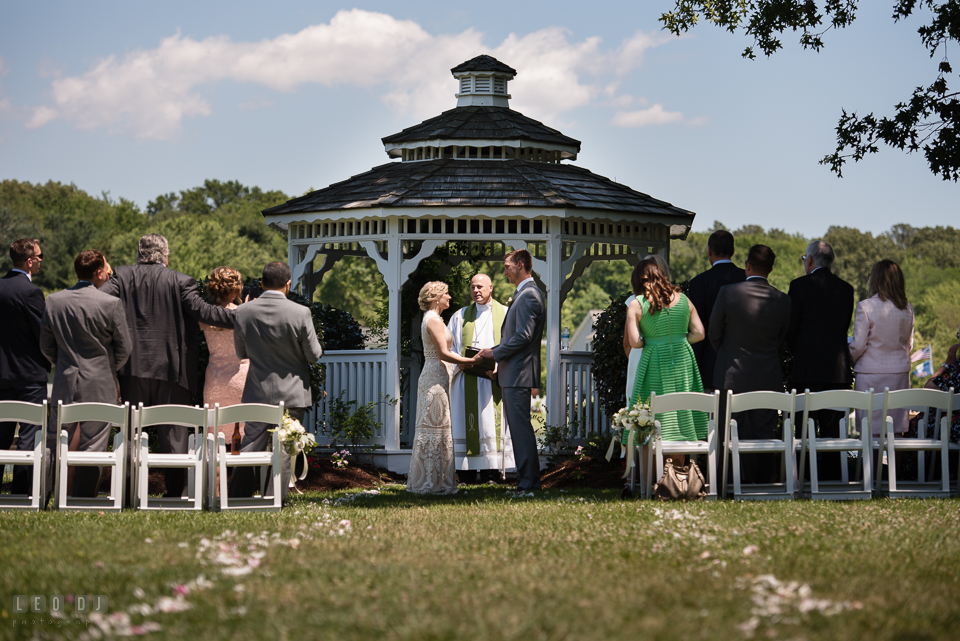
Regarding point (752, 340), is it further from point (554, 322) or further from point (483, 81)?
point (483, 81)

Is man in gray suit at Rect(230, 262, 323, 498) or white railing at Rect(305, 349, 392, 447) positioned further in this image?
white railing at Rect(305, 349, 392, 447)

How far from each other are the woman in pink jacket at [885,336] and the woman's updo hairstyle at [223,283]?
528 centimetres

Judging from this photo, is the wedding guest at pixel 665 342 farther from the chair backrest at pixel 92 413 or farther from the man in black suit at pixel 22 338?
the man in black suit at pixel 22 338

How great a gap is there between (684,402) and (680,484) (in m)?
0.65

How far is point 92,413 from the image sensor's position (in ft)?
23.2

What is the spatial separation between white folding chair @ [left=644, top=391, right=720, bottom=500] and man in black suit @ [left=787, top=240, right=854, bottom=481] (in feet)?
4.15

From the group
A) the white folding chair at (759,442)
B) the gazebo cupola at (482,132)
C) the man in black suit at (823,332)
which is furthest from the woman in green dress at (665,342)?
the gazebo cupola at (482,132)

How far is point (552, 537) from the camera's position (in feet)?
20.0

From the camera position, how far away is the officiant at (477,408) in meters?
10.5

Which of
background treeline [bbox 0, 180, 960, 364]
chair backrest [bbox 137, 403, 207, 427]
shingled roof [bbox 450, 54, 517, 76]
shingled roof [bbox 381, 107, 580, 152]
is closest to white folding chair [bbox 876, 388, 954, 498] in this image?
chair backrest [bbox 137, 403, 207, 427]

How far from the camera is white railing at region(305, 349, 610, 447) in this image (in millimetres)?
11289

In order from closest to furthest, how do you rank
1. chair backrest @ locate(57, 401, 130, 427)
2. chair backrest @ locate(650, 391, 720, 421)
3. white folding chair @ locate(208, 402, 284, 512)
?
1. chair backrest @ locate(57, 401, 130, 427)
2. white folding chair @ locate(208, 402, 284, 512)
3. chair backrest @ locate(650, 391, 720, 421)

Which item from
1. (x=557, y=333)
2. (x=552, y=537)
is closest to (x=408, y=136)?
(x=557, y=333)

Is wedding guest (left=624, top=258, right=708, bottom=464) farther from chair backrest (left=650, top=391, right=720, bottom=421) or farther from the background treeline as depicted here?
the background treeline
